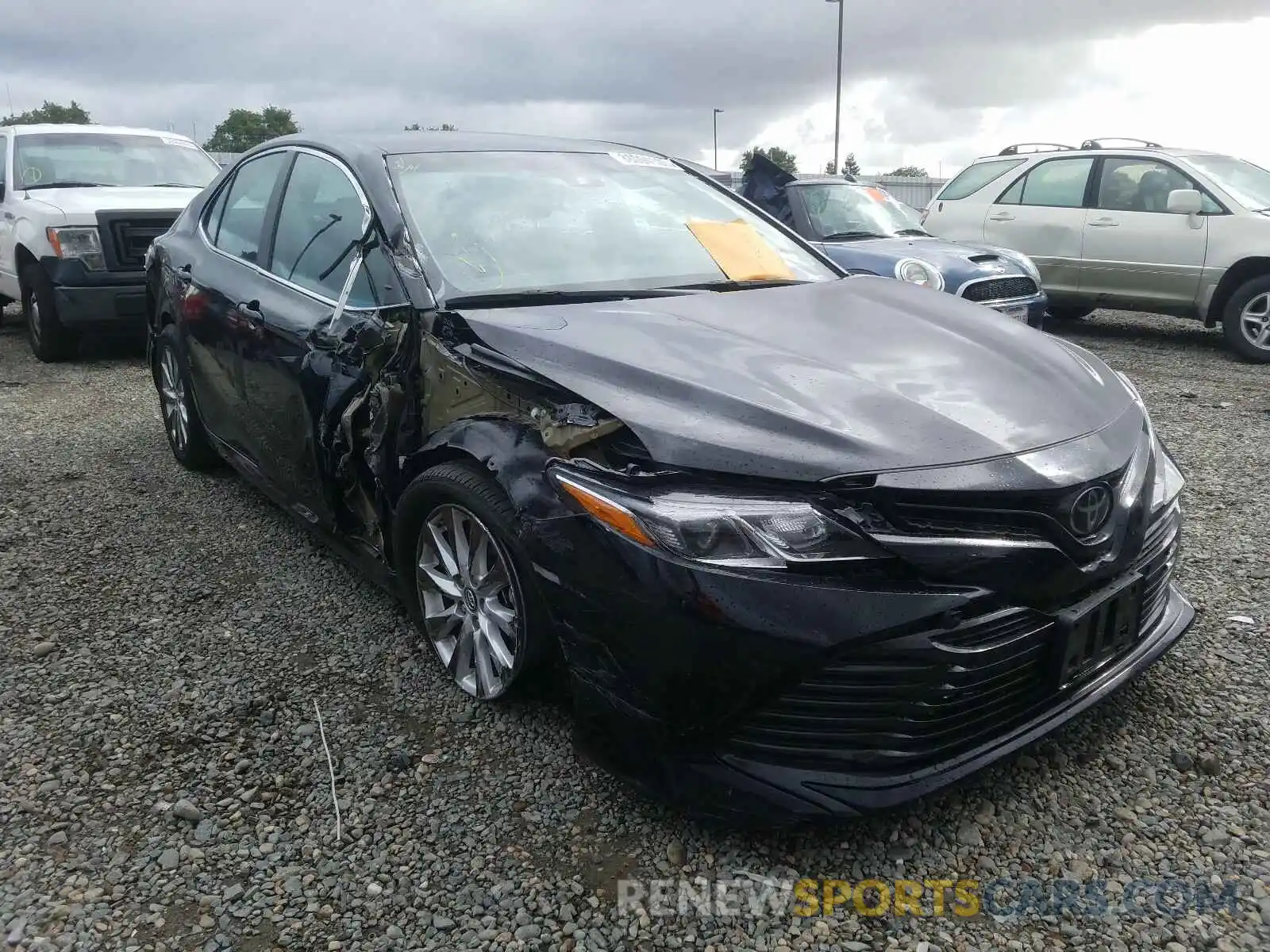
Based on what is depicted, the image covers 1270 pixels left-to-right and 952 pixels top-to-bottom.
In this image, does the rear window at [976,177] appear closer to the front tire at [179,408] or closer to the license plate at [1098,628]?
the front tire at [179,408]

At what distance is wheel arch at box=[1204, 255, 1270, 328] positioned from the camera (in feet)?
25.4

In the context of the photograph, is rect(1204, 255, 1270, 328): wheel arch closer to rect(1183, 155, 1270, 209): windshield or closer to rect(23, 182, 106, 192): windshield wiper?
rect(1183, 155, 1270, 209): windshield

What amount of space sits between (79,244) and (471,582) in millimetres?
6265

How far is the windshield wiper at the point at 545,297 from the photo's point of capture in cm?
274

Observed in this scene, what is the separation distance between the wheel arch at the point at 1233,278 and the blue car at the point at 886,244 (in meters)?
1.38

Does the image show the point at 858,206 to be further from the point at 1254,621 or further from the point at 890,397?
the point at 890,397

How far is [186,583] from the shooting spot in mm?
3717

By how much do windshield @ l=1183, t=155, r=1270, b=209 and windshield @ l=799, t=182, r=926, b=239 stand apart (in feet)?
7.82

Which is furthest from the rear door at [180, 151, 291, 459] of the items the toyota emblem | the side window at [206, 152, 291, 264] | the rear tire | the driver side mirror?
the rear tire

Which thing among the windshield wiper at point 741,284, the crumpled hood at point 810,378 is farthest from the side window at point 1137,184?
the crumpled hood at point 810,378

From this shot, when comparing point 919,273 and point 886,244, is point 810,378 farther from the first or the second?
point 886,244

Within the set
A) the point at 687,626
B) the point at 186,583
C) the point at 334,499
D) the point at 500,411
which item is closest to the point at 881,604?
the point at 687,626

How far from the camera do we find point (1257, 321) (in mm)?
7707

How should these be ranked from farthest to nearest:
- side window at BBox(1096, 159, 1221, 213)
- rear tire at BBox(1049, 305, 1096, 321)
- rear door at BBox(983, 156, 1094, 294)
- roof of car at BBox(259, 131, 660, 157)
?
1. rear tire at BBox(1049, 305, 1096, 321)
2. rear door at BBox(983, 156, 1094, 294)
3. side window at BBox(1096, 159, 1221, 213)
4. roof of car at BBox(259, 131, 660, 157)
